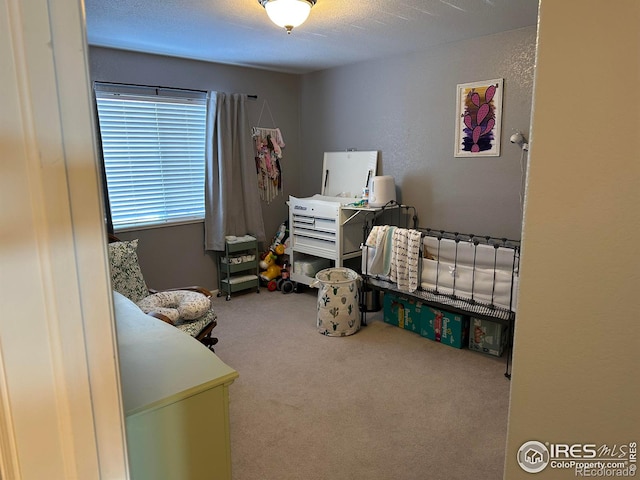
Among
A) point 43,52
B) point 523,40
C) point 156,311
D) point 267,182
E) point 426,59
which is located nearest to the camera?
point 43,52

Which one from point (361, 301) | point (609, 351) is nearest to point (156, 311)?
point (361, 301)

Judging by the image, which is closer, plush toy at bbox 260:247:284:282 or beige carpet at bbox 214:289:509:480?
beige carpet at bbox 214:289:509:480

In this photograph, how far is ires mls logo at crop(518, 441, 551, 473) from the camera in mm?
657

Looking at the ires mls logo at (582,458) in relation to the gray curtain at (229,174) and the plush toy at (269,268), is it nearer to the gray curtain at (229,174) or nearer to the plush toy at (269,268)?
the gray curtain at (229,174)

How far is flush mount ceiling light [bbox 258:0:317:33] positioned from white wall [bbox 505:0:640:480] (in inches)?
82.5

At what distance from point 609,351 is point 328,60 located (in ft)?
13.6

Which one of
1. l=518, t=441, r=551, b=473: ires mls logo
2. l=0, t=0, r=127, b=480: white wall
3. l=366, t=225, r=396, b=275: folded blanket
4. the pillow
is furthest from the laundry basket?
l=0, t=0, r=127, b=480: white wall

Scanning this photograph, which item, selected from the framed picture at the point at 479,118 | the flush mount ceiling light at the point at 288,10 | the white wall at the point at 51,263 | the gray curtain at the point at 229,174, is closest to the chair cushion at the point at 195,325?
the gray curtain at the point at 229,174

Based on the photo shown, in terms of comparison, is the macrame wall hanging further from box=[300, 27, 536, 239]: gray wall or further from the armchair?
the armchair

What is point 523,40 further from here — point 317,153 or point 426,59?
point 317,153

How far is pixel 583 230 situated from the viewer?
0.58 metres

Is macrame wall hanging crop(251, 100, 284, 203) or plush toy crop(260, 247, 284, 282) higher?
macrame wall hanging crop(251, 100, 284, 203)

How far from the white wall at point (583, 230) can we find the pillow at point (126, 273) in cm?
282

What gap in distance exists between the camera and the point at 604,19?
21.1 inches
